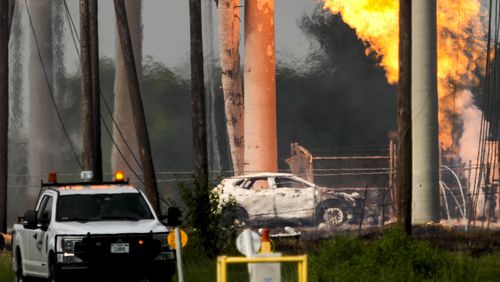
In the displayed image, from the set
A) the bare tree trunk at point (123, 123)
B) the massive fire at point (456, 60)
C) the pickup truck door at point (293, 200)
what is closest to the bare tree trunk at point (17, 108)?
the bare tree trunk at point (123, 123)

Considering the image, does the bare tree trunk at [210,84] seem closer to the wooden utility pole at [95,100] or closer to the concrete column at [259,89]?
the concrete column at [259,89]

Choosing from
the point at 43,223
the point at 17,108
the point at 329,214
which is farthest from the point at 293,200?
the point at 17,108

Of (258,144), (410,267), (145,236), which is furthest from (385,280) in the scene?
(258,144)

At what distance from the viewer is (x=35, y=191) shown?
68.9m

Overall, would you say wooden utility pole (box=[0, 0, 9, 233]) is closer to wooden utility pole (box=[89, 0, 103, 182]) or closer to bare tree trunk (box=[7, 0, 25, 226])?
wooden utility pole (box=[89, 0, 103, 182])

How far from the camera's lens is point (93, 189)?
25641 mm

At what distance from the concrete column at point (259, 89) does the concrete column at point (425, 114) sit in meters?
11.6

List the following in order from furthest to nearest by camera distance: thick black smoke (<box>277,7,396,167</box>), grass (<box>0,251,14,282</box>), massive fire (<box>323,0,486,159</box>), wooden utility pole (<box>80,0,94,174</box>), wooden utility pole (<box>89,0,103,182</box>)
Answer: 1. thick black smoke (<box>277,7,396,167</box>)
2. massive fire (<box>323,0,486,159</box>)
3. wooden utility pole (<box>80,0,94,174</box>)
4. wooden utility pole (<box>89,0,103,182</box>)
5. grass (<box>0,251,14,282</box>)

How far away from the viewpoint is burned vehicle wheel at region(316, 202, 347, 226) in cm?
4725

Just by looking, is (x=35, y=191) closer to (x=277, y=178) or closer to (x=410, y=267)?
(x=277, y=178)

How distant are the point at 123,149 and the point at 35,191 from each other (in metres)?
4.98

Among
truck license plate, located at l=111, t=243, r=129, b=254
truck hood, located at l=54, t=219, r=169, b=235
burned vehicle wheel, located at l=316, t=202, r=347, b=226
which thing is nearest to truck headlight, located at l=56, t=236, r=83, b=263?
truck hood, located at l=54, t=219, r=169, b=235

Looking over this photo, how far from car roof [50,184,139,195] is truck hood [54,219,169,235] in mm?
877

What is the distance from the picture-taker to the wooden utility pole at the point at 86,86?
3797 centimetres
